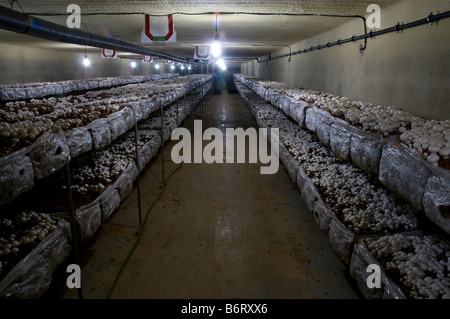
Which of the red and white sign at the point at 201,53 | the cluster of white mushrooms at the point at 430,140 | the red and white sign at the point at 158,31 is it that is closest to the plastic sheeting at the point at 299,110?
the cluster of white mushrooms at the point at 430,140

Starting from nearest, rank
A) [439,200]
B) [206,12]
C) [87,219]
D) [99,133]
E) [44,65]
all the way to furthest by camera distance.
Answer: [439,200]
[87,219]
[99,133]
[206,12]
[44,65]

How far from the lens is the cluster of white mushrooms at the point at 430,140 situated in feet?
8.29

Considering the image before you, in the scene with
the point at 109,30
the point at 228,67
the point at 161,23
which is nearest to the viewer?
the point at 161,23

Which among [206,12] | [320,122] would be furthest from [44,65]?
[320,122]

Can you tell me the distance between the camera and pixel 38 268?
8.69 feet

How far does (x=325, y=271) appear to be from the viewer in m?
3.41

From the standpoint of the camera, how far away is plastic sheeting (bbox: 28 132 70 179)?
9.86 feet

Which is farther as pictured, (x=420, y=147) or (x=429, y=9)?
(x=429, y=9)

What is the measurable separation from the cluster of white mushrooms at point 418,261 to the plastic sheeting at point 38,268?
309 cm

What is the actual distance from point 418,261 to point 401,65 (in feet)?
10.3

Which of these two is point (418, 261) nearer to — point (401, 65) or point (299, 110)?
point (401, 65)

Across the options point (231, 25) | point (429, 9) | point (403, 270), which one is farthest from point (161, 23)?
point (403, 270)

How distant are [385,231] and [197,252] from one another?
7.32 ft
